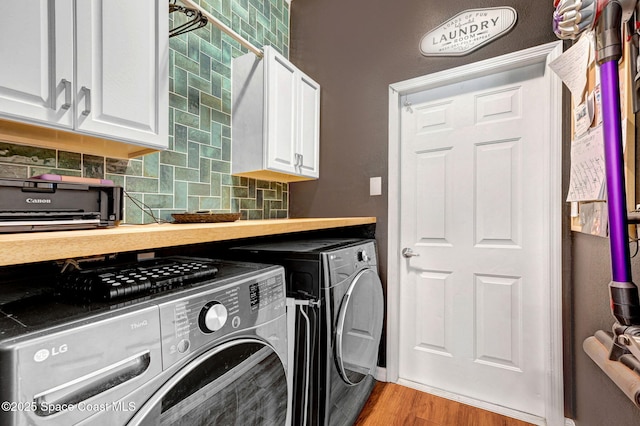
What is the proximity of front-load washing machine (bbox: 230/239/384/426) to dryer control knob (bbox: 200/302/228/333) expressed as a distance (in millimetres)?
527

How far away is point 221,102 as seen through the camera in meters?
1.93

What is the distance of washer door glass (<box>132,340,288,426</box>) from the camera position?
2.15 ft

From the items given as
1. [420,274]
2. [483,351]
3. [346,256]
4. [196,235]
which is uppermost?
[196,235]

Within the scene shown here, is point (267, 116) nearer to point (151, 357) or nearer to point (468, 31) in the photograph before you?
point (468, 31)

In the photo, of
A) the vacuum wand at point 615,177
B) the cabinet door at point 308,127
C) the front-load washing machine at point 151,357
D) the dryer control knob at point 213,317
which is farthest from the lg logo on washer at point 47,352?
the cabinet door at point 308,127

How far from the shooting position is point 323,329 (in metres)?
1.27

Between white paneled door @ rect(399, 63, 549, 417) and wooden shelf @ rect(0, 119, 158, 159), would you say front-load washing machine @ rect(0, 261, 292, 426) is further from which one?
white paneled door @ rect(399, 63, 549, 417)

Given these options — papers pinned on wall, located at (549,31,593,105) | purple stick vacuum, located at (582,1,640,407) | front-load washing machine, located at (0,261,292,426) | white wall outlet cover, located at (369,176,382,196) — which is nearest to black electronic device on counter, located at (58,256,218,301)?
front-load washing machine, located at (0,261,292,426)

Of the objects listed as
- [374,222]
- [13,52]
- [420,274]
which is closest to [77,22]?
[13,52]

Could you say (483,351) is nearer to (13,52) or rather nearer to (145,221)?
(145,221)

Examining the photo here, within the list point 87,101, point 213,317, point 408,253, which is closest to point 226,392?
point 213,317

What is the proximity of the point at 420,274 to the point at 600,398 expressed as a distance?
103cm

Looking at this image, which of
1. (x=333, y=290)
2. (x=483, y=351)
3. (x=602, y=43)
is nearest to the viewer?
(x=602, y=43)

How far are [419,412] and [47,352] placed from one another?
193 cm
